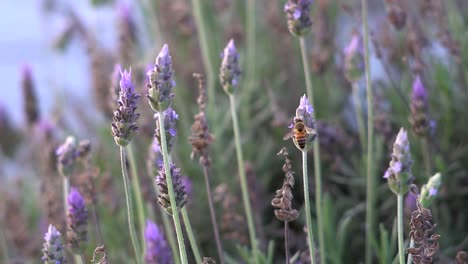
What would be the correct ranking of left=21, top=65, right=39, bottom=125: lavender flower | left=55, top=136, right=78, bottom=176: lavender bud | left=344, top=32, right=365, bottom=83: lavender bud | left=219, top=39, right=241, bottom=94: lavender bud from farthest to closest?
left=21, top=65, right=39, bottom=125: lavender flower < left=344, top=32, right=365, bottom=83: lavender bud < left=55, top=136, right=78, bottom=176: lavender bud < left=219, top=39, right=241, bottom=94: lavender bud

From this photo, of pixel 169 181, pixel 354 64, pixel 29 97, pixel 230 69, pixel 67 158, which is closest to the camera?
pixel 169 181

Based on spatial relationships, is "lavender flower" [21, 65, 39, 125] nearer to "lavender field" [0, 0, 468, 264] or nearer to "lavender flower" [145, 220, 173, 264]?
"lavender field" [0, 0, 468, 264]

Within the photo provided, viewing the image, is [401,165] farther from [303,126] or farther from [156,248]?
[156,248]

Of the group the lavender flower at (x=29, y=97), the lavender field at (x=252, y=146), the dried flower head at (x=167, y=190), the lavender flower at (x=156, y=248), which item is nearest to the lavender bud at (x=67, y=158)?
the lavender field at (x=252, y=146)

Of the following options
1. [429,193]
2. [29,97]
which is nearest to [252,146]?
[29,97]

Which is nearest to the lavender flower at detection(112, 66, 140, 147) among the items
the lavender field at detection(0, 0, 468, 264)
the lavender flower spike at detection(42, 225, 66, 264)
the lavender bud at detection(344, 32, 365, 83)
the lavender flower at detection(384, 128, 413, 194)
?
the lavender field at detection(0, 0, 468, 264)

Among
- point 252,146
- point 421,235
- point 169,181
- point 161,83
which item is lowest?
point 421,235

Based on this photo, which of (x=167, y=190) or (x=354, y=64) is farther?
(x=354, y=64)

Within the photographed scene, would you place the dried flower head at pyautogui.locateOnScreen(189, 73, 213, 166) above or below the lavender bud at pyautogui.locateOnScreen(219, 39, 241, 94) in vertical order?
below
